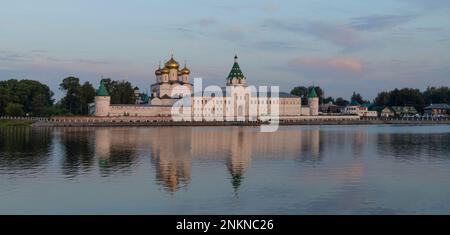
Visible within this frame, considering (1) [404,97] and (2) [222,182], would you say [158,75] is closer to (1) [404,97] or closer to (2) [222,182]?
(1) [404,97]

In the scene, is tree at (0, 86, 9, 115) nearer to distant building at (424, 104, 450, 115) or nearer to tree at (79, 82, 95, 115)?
tree at (79, 82, 95, 115)

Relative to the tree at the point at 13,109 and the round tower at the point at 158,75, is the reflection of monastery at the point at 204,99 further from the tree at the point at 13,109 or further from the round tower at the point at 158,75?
the tree at the point at 13,109

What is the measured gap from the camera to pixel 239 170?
558 inches

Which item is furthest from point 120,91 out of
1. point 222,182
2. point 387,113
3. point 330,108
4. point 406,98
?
point 222,182

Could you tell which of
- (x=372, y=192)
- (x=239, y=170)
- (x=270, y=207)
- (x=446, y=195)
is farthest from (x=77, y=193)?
(x=446, y=195)

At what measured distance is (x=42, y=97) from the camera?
5284 centimetres

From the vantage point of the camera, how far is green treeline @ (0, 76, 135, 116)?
50.8 meters

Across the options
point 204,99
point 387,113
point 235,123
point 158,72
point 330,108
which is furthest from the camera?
point 330,108

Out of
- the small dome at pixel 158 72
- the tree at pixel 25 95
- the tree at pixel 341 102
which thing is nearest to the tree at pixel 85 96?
the tree at pixel 25 95

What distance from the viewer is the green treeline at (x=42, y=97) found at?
50.8 meters

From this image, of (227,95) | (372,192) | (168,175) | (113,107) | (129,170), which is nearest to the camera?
(372,192)

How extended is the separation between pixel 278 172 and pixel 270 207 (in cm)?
436

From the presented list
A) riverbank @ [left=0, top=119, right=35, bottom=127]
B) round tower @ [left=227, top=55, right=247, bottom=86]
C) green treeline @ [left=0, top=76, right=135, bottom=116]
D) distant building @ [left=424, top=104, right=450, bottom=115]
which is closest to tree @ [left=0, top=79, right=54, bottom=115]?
green treeline @ [left=0, top=76, right=135, bottom=116]
